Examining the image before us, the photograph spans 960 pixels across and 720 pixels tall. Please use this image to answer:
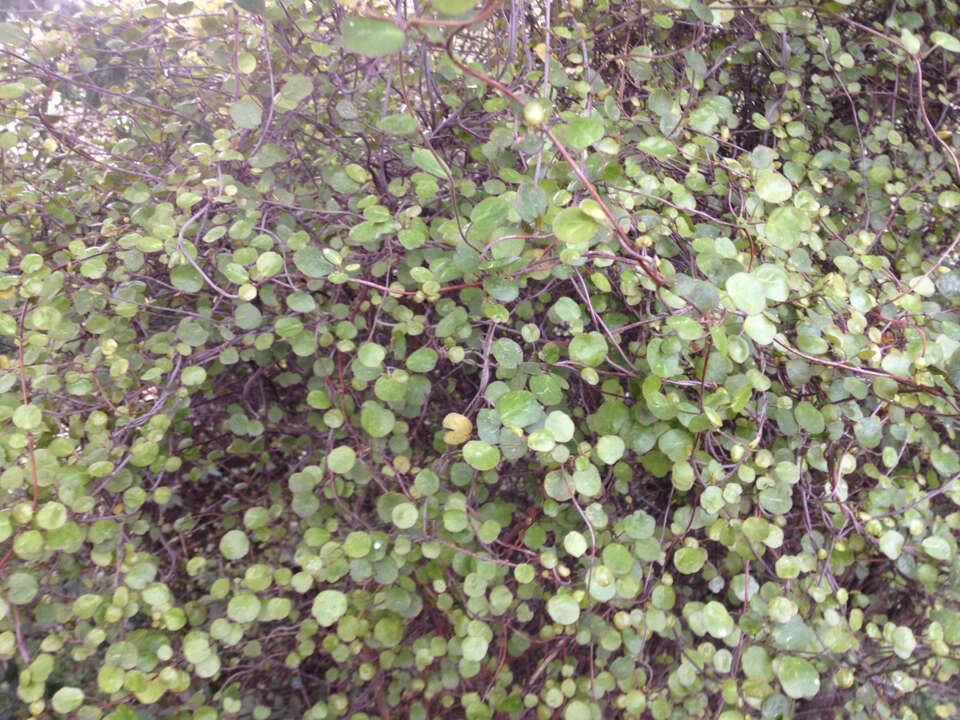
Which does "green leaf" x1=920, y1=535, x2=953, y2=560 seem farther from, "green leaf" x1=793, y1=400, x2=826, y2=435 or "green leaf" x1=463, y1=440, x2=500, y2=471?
"green leaf" x1=463, y1=440, x2=500, y2=471

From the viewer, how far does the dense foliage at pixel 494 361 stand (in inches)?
34.9

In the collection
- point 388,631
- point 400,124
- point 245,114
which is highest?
point 400,124

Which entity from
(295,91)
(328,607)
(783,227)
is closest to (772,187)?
(783,227)

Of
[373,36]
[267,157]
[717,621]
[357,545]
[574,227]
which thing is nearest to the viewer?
[373,36]

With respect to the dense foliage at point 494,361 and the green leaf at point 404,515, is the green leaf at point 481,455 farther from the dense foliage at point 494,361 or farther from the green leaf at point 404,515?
the green leaf at point 404,515

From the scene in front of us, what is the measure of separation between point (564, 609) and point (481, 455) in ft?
0.87

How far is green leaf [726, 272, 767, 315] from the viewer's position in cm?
68

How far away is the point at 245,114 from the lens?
97 centimetres

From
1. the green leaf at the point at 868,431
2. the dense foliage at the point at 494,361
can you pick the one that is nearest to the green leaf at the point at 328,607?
the dense foliage at the point at 494,361

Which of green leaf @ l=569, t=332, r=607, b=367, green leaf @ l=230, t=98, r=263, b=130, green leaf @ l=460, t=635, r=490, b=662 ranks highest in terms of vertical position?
green leaf @ l=230, t=98, r=263, b=130

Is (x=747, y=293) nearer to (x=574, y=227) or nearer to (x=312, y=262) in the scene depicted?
(x=574, y=227)

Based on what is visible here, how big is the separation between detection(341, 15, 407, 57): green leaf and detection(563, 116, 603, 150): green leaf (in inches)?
9.2

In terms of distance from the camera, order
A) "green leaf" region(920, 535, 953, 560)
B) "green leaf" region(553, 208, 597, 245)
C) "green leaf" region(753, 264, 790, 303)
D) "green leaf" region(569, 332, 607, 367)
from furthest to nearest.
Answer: "green leaf" region(920, 535, 953, 560) < "green leaf" region(569, 332, 607, 367) < "green leaf" region(753, 264, 790, 303) < "green leaf" region(553, 208, 597, 245)

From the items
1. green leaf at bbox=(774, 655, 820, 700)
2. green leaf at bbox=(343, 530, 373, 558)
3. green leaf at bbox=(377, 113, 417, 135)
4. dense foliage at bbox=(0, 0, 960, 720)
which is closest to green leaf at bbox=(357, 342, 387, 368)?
dense foliage at bbox=(0, 0, 960, 720)
